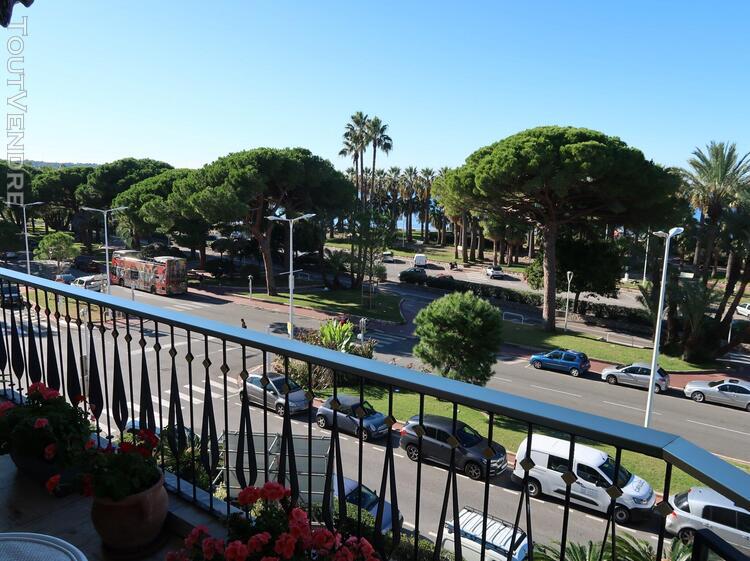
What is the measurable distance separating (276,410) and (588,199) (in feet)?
73.3

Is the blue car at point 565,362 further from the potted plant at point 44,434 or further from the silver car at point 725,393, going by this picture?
the potted plant at point 44,434

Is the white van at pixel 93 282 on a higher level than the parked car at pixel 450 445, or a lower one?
lower

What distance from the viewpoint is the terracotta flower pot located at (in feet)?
9.32

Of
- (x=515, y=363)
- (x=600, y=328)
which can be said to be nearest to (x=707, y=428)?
Answer: (x=515, y=363)

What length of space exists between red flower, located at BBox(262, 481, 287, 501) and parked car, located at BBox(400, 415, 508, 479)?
0.59 meters

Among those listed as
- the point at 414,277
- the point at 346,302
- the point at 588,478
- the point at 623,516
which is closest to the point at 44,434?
the point at 588,478

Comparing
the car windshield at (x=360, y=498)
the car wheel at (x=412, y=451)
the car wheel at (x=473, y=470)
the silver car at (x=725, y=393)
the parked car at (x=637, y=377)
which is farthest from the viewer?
the parked car at (x=637, y=377)

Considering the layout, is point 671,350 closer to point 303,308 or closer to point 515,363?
point 515,363

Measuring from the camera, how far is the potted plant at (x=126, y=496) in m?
2.82

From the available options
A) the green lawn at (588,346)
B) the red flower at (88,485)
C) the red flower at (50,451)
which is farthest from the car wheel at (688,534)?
the green lawn at (588,346)

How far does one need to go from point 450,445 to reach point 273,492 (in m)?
0.78

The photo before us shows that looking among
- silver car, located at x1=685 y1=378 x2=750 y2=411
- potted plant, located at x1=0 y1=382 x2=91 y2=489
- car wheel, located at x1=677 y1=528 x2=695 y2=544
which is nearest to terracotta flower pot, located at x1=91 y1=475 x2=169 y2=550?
potted plant, located at x1=0 y1=382 x2=91 y2=489

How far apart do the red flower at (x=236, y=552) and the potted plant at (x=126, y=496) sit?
3.42ft

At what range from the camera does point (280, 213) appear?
39.0m
